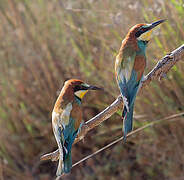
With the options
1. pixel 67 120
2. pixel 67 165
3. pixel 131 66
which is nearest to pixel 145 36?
pixel 131 66

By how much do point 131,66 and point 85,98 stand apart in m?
1.41

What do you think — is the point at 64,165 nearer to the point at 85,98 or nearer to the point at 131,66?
the point at 131,66

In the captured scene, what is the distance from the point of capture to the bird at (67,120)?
143cm

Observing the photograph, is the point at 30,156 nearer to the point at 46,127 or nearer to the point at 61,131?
the point at 46,127

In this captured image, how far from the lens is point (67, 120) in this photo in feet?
5.01

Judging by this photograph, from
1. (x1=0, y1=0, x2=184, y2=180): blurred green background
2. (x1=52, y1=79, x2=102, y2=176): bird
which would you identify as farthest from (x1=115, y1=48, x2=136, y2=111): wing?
(x1=0, y1=0, x2=184, y2=180): blurred green background

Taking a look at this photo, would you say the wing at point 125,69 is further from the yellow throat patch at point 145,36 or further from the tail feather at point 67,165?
the tail feather at point 67,165

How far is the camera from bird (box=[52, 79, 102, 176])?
143cm

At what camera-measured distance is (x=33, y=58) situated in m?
3.16

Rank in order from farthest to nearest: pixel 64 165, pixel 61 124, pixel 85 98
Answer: pixel 85 98 < pixel 61 124 < pixel 64 165

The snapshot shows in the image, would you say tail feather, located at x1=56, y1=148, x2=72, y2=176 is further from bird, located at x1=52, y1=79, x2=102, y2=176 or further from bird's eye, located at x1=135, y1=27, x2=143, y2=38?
bird's eye, located at x1=135, y1=27, x2=143, y2=38

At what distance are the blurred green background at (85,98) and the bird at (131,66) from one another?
68 cm

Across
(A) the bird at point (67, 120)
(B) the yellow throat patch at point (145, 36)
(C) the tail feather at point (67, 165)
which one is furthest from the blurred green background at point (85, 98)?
(C) the tail feather at point (67, 165)

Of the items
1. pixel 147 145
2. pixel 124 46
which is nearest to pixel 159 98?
pixel 147 145
